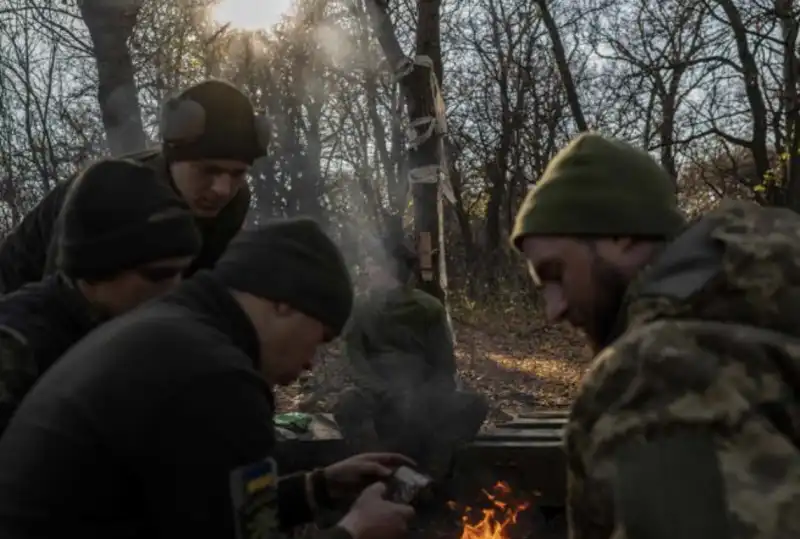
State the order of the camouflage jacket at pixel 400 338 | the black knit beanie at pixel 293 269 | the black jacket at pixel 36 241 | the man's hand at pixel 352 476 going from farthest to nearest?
1. the camouflage jacket at pixel 400 338
2. the black jacket at pixel 36 241
3. the man's hand at pixel 352 476
4. the black knit beanie at pixel 293 269

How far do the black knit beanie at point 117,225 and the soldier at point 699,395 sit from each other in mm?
1258

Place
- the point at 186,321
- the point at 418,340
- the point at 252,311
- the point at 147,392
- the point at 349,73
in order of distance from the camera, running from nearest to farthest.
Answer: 1. the point at 147,392
2. the point at 186,321
3. the point at 252,311
4. the point at 418,340
5. the point at 349,73

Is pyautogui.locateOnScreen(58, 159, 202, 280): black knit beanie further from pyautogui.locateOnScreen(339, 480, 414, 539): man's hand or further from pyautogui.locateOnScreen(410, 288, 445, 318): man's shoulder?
pyautogui.locateOnScreen(410, 288, 445, 318): man's shoulder

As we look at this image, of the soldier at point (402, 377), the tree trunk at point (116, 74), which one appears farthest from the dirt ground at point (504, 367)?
the tree trunk at point (116, 74)

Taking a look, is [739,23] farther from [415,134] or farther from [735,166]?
[415,134]

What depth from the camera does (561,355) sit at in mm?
15484

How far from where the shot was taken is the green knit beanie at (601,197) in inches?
83.8

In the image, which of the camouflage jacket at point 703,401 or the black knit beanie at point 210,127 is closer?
the camouflage jacket at point 703,401

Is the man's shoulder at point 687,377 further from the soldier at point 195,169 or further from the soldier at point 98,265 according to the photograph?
the soldier at point 195,169

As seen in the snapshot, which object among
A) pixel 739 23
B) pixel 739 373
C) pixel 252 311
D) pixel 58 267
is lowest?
pixel 739 373

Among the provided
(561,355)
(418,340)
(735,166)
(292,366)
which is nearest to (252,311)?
(292,366)

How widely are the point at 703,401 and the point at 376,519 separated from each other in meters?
1.18

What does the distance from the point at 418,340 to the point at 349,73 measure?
17.9 metres

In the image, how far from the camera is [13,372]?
9.18 ft
